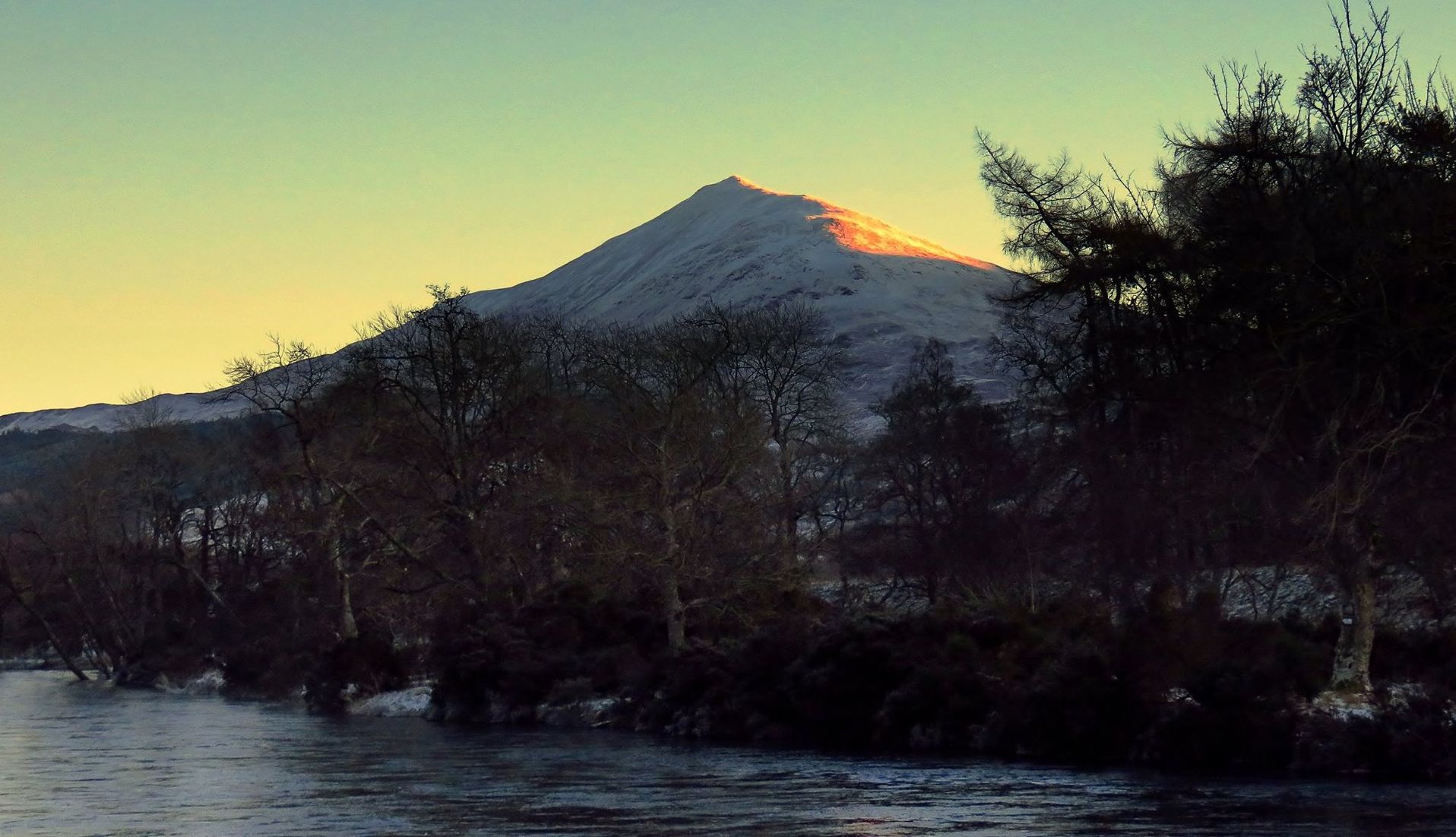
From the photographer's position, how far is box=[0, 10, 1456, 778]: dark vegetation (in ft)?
101

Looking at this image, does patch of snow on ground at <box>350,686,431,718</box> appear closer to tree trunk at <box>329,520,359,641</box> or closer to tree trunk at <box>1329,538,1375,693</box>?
tree trunk at <box>329,520,359,641</box>

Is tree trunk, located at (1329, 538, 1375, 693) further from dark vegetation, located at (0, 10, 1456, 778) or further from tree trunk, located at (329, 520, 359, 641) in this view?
tree trunk, located at (329, 520, 359, 641)

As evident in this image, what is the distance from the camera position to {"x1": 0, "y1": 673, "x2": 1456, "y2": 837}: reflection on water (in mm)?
24234

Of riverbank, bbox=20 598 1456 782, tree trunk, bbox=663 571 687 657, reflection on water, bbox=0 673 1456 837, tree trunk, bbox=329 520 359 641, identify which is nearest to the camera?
reflection on water, bbox=0 673 1456 837

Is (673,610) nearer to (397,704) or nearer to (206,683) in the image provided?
(397,704)

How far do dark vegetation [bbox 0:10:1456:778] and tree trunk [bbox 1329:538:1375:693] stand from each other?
83 millimetres

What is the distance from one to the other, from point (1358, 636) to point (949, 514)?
33028 mm

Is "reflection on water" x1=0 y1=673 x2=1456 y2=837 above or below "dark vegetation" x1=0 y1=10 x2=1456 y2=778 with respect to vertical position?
below

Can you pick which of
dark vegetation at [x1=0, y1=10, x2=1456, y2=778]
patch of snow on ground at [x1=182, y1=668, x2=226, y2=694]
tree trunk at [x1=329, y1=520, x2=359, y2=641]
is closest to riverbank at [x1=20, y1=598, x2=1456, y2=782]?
dark vegetation at [x1=0, y1=10, x2=1456, y2=778]

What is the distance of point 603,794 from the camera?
29.0m

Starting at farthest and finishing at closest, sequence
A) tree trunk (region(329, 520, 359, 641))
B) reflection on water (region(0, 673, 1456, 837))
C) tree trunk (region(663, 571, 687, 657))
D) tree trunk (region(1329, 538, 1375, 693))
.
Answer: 1. tree trunk (region(329, 520, 359, 641))
2. tree trunk (region(663, 571, 687, 657))
3. tree trunk (region(1329, 538, 1375, 693))
4. reflection on water (region(0, 673, 1456, 837))

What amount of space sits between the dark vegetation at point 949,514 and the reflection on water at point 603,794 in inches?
109

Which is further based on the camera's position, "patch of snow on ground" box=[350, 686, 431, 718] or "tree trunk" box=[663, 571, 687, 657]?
"patch of snow on ground" box=[350, 686, 431, 718]

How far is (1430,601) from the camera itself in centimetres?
4119
